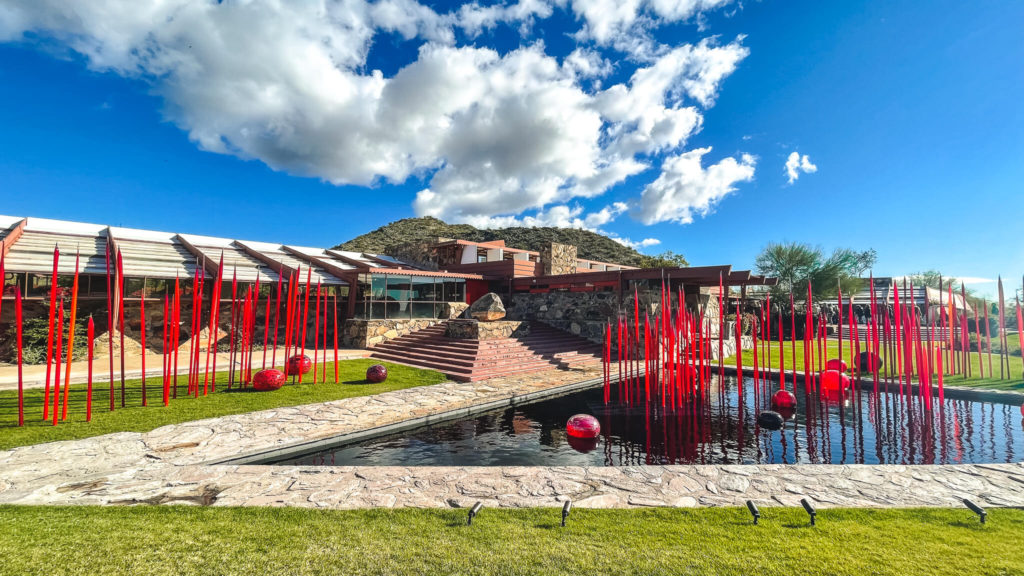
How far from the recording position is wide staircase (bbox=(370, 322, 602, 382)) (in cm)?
1534

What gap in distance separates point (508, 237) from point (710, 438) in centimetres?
6875

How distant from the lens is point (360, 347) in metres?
19.8

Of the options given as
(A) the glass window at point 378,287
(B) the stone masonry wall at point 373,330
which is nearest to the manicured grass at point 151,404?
(B) the stone masonry wall at point 373,330

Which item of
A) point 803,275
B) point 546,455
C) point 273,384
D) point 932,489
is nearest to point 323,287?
point 273,384

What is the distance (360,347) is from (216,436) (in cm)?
1211

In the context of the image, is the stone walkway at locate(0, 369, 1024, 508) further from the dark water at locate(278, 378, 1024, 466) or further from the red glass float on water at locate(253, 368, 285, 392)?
the red glass float on water at locate(253, 368, 285, 392)

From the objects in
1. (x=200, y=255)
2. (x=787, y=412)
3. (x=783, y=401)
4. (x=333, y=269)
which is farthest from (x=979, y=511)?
(x=200, y=255)

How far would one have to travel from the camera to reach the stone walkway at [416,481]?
5.32 meters

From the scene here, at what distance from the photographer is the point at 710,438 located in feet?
29.0

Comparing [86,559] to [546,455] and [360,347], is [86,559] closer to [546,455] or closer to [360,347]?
[546,455]

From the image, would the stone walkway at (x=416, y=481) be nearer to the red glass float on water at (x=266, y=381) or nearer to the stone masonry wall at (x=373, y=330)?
the red glass float on water at (x=266, y=381)

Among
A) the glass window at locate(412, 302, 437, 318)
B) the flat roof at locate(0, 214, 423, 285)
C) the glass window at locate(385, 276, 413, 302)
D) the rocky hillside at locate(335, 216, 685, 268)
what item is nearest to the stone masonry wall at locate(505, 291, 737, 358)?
the glass window at locate(412, 302, 437, 318)

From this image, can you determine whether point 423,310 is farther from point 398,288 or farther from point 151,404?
point 151,404

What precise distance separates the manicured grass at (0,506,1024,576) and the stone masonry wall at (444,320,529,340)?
12880 millimetres
